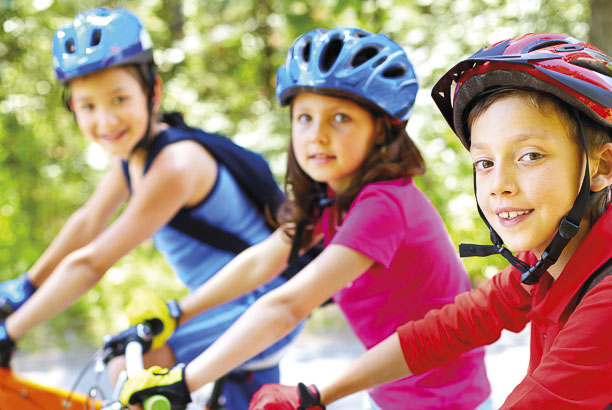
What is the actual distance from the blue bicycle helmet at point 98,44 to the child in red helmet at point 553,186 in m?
1.80

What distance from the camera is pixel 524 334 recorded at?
228 inches

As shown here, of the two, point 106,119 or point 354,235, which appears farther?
point 106,119

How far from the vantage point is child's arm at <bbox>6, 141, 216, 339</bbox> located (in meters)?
2.71

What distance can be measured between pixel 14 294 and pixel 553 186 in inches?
103

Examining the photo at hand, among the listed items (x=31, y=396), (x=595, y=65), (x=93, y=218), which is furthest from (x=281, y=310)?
(x=93, y=218)

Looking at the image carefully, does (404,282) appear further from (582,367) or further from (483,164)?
(582,367)

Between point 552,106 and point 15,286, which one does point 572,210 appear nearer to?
point 552,106

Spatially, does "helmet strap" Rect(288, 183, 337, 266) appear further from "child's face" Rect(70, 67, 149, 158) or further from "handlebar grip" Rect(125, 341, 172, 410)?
"child's face" Rect(70, 67, 149, 158)

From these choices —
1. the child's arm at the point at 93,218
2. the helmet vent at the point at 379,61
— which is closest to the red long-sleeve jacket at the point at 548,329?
the helmet vent at the point at 379,61

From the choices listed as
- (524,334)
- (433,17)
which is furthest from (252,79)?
(524,334)

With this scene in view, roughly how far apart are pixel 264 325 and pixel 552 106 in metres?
1.10

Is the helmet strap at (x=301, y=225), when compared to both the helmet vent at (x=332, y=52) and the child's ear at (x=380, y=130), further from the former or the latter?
the helmet vent at (x=332, y=52)

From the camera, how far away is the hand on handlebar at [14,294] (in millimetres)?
3027

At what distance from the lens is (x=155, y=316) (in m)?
2.52
